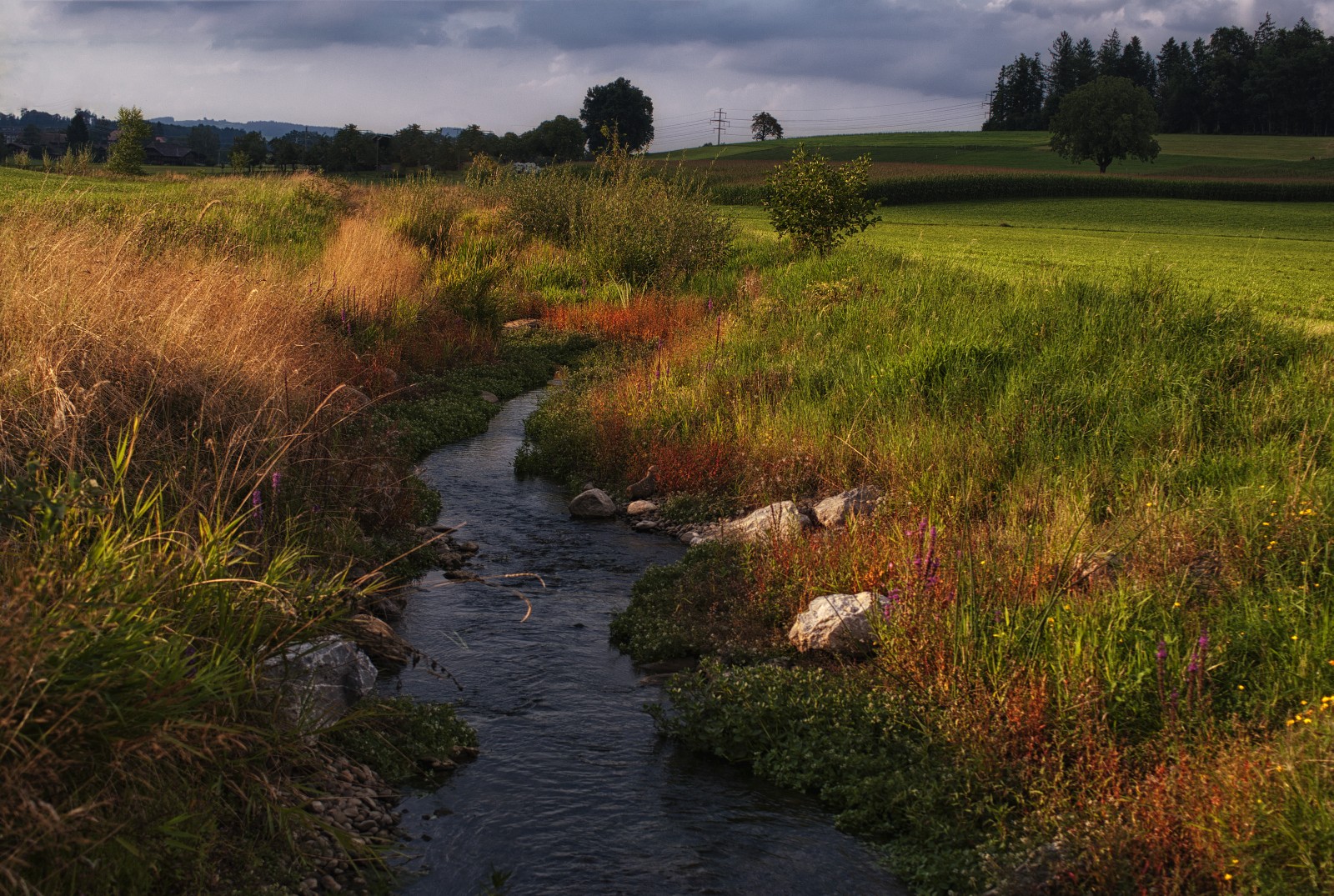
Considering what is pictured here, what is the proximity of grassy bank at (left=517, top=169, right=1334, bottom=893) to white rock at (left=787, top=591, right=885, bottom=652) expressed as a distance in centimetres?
18

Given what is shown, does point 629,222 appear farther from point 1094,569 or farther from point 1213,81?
point 1213,81

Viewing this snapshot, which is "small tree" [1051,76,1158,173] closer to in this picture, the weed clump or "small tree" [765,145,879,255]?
the weed clump

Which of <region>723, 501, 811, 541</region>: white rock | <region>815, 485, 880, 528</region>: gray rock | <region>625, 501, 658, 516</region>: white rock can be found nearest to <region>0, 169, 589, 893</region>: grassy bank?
<region>625, 501, 658, 516</region>: white rock

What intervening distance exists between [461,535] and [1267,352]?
8.06 meters

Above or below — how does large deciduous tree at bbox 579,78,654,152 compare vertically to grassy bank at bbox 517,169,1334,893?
above

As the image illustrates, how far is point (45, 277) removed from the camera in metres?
7.51

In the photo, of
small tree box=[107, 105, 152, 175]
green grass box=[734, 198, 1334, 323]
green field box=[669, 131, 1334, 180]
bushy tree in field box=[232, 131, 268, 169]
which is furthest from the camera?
bushy tree in field box=[232, 131, 268, 169]

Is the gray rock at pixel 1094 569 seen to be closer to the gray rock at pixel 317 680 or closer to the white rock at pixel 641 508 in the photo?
the gray rock at pixel 317 680

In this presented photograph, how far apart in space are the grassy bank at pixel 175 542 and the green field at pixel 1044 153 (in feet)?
197

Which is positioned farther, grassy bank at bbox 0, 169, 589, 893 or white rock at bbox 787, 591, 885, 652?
white rock at bbox 787, 591, 885, 652

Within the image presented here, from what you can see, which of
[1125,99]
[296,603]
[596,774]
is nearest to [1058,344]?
[596,774]

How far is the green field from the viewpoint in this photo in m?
62.7

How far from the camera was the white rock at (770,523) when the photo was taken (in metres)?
8.08

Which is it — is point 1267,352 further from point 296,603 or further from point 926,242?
point 926,242
